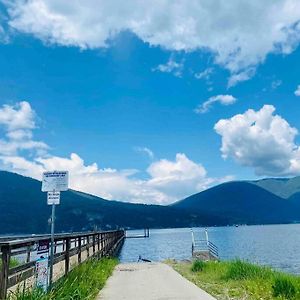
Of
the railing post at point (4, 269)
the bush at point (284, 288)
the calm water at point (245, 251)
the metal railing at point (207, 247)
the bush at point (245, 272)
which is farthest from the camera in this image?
the calm water at point (245, 251)

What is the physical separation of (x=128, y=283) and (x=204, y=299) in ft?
13.1

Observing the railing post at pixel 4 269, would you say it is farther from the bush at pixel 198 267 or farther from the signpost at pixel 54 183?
the bush at pixel 198 267

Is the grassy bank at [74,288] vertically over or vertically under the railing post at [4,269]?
under

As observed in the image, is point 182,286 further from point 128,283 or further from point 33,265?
point 33,265

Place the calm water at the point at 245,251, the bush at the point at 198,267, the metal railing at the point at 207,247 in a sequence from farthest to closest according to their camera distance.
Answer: the calm water at the point at 245,251
the metal railing at the point at 207,247
the bush at the point at 198,267

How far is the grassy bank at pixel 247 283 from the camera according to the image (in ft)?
34.7

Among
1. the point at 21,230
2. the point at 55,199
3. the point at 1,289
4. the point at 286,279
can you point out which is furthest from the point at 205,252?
the point at 21,230

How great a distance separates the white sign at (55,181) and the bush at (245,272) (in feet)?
23.4

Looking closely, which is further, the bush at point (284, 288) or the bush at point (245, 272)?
the bush at point (245, 272)

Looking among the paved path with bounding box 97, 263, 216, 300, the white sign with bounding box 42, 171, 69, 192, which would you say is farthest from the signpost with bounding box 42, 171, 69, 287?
the paved path with bounding box 97, 263, 216, 300

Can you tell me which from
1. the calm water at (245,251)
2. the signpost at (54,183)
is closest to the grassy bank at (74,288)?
the signpost at (54,183)

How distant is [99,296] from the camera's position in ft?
34.2

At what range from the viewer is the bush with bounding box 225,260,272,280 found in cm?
1349

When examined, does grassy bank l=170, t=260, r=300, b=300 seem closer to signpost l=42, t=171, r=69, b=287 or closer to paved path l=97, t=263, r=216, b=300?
paved path l=97, t=263, r=216, b=300
